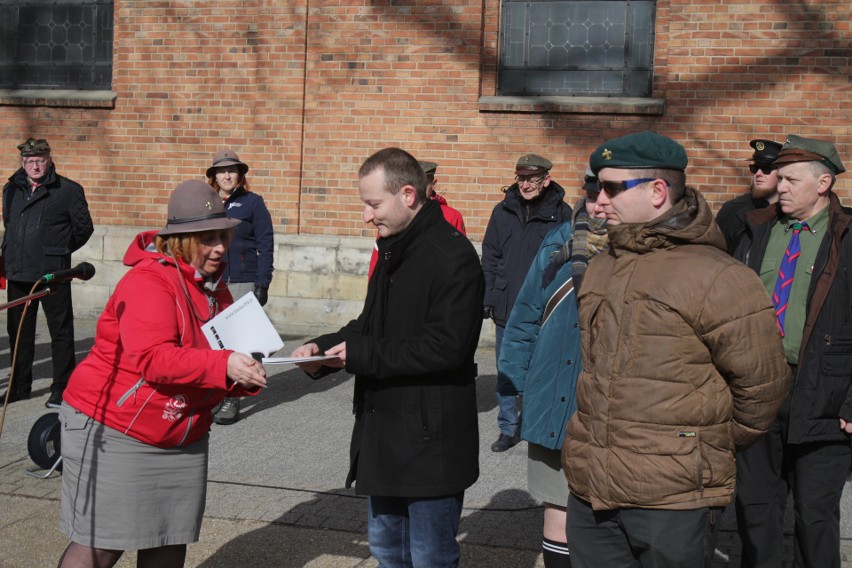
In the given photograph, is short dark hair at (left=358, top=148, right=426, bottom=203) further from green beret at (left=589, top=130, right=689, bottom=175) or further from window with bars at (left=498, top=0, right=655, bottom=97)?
window with bars at (left=498, top=0, right=655, bottom=97)

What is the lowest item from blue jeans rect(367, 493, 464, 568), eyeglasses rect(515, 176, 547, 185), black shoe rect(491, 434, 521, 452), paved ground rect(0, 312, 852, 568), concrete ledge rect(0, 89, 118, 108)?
paved ground rect(0, 312, 852, 568)

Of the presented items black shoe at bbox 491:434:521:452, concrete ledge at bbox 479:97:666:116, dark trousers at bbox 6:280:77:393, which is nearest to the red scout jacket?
black shoe at bbox 491:434:521:452

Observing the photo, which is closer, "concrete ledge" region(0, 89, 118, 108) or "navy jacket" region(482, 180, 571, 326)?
"navy jacket" region(482, 180, 571, 326)

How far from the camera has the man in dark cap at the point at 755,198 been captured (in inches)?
191

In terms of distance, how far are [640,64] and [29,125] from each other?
7.04m

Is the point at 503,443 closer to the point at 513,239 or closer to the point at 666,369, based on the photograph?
the point at 513,239

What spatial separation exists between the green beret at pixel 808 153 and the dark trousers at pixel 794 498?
1.04 metres

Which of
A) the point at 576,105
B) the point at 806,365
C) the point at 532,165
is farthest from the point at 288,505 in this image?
the point at 576,105

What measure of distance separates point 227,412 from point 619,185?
526cm

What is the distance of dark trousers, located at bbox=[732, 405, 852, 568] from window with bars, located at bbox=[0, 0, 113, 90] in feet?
32.9

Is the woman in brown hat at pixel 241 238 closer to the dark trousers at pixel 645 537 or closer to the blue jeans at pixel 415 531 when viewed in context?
the blue jeans at pixel 415 531

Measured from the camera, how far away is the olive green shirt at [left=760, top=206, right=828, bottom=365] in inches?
173

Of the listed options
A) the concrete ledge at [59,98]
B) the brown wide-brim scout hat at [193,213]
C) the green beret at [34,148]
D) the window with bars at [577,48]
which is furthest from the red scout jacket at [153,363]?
the concrete ledge at [59,98]

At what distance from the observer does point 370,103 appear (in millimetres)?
11336
